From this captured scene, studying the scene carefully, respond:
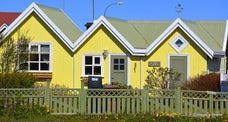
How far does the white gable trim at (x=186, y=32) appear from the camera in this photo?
3073 cm

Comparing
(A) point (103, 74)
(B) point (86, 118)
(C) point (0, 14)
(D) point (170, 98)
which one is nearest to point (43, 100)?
(B) point (86, 118)

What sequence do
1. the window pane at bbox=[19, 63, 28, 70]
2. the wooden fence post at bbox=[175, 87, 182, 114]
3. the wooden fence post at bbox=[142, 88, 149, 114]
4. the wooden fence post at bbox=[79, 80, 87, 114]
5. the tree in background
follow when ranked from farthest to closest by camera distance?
the window pane at bbox=[19, 63, 28, 70]
the tree in background
the wooden fence post at bbox=[79, 80, 87, 114]
the wooden fence post at bbox=[142, 88, 149, 114]
the wooden fence post at bbox=[175, 87, 182, 114]

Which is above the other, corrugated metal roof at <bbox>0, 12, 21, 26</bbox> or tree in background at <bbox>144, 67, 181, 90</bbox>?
corrugated metal roof at <bbox>0, 12, 21, 26</bbox>

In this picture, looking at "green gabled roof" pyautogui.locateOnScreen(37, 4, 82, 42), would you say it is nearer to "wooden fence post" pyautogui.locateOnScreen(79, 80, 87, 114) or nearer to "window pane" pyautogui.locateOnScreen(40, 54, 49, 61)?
"window pane" pyautogui.locateOnScreen(40, 54, 49, 61)

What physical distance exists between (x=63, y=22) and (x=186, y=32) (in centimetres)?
741

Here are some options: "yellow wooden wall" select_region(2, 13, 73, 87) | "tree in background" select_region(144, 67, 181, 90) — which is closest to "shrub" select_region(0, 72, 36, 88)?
"yellow wooden wall" select_region(2, 13, 73, 87)

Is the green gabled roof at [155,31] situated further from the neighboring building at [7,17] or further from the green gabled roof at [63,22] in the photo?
the neighboring building at [7,17]

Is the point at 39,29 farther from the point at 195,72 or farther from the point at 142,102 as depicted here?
the point at 142,102

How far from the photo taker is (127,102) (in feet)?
66.8

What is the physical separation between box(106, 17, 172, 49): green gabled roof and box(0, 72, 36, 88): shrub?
7.33m

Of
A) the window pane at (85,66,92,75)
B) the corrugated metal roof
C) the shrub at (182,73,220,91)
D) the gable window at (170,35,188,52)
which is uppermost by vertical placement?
the corrugated metal roof

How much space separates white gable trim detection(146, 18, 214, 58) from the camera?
30734 mm

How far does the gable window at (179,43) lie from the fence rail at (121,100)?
1111 centimetres

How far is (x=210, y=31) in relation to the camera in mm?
35156
